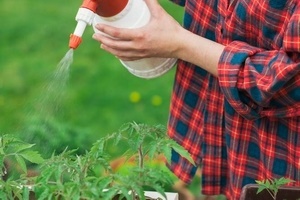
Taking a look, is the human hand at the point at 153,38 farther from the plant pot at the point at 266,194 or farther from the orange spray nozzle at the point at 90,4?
the plant pot at the point at 266,194

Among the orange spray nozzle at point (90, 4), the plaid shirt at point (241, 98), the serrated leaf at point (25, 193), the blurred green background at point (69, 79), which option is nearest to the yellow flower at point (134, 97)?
the blurred green background at point (69, 79)

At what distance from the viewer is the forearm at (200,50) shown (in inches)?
85.5

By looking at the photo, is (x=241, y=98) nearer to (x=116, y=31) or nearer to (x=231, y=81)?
(x=231, y=81)

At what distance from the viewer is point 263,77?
2078 mm

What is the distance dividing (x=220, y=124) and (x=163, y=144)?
66 cm

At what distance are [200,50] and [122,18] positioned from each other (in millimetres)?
205

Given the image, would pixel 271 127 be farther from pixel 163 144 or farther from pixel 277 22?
pixel 163 144

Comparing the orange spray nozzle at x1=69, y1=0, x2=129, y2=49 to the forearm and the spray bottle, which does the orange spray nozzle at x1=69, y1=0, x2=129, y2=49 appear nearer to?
the spray bottle

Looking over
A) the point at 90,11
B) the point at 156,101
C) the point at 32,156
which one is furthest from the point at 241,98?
the point at 156,101

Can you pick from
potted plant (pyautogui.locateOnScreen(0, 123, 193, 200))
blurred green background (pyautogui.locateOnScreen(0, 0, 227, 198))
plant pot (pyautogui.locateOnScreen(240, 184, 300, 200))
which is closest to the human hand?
potted plant (pyautogui.locateOnScreen(0, 123, 193, 200))

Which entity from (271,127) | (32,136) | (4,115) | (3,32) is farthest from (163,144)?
(3,32)

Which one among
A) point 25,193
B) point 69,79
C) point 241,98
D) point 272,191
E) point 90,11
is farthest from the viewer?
point 69,79

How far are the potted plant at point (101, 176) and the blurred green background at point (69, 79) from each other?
6.31 ft

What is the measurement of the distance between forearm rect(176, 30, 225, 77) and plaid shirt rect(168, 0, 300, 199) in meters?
0.03
